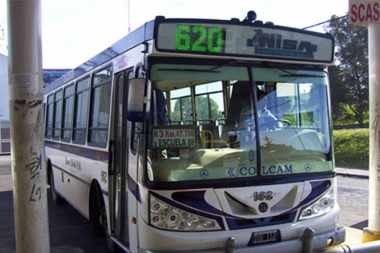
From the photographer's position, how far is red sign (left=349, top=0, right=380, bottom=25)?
5664 millimetres

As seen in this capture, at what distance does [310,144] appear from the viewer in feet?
15.2

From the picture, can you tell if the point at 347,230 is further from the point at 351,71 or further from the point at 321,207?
the point at 351,71

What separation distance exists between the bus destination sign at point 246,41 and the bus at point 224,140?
1 centimetres

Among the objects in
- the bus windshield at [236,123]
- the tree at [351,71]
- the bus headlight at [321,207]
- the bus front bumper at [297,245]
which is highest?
the tree at [351,71]

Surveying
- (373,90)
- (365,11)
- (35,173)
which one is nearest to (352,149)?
(373,90)

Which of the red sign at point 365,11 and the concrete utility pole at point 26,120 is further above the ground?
the red sign at point 365,11

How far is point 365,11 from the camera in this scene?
18.6 ft

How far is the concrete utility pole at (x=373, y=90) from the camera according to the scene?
5.67 meters

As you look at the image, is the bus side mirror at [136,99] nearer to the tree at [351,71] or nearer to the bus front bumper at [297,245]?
the bus front bumper at [297,245]

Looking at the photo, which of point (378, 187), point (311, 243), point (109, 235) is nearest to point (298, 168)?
point (311, 243)

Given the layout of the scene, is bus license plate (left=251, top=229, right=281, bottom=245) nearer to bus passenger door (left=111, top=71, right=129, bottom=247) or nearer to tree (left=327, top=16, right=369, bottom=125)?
bus passenger door (left=111, top=71, right=129, bottom=247)

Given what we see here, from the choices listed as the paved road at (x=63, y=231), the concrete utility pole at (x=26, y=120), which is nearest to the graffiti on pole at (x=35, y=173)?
the concrete utility pole at (x=26, y=120)

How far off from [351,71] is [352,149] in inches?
861

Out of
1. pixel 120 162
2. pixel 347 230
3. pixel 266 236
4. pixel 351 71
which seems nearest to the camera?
pixel 266 236
